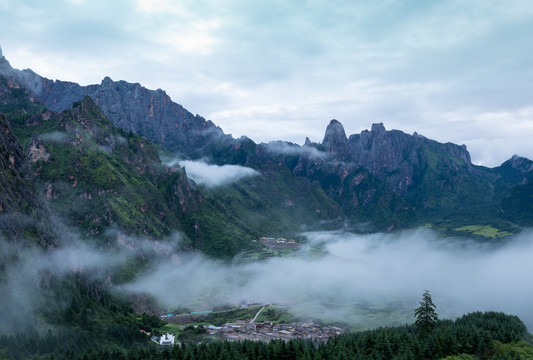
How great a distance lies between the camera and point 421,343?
5576 inches

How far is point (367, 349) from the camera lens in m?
148

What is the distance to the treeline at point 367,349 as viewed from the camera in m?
138

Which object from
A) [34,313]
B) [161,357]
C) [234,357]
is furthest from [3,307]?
[234,357]

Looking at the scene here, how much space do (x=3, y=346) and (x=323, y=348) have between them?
123690 mm

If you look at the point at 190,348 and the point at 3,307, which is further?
the point at 3,307

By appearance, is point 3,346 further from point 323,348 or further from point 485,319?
point 485,319

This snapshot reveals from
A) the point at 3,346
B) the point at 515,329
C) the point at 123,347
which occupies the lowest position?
the point at 123,347

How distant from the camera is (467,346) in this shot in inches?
5571

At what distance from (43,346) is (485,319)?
19303cm

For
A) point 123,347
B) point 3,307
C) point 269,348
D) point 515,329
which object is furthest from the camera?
point 123,347

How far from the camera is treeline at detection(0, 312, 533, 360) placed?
453ft

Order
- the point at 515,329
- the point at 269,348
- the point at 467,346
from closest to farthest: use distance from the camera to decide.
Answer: the point at 467,346, the point at 269,348, the point at 515,329

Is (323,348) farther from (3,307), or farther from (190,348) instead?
(3,307)

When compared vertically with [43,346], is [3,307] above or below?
above
